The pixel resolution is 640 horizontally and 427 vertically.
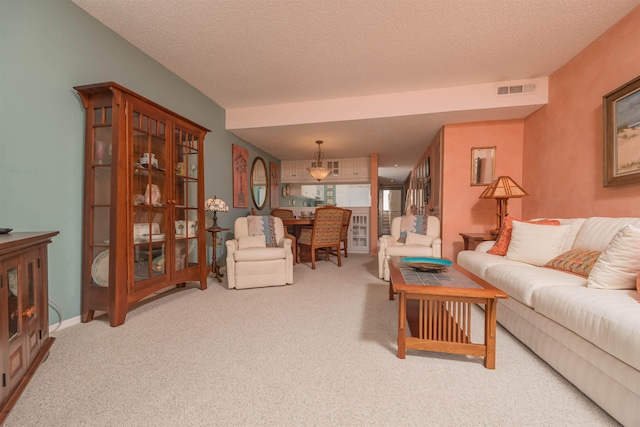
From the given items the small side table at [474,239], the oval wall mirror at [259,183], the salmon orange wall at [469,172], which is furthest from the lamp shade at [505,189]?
the oval wall mirror at [259,183]

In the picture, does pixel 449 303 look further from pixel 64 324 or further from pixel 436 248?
pixel 64 324

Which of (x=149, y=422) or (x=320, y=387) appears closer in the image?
(x=149, y=422)

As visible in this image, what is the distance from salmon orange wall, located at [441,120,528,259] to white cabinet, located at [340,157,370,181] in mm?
2332

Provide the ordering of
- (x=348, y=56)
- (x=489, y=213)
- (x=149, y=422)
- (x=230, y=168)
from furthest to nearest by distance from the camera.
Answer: (x=230, y=168)
(x=489, y=213)
(x=348, y=56)
(x=149, y=422)

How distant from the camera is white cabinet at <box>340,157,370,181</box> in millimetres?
6156

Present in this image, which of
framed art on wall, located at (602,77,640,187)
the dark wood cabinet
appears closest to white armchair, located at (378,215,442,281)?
framed art on wall, located at (602,77,640,187)

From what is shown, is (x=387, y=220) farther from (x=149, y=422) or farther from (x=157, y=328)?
(x=149, y=422)

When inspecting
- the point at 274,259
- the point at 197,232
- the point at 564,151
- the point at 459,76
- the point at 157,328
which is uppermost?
the point at 459,76

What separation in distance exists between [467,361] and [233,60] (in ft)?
10.7

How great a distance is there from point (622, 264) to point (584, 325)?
1.77ft

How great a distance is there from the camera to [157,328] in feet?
6.42

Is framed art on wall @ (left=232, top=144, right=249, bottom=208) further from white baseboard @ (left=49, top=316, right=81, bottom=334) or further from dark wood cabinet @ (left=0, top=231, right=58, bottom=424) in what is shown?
dark wood cabinet @ (left=0, top=231, right=58, bottom=424)

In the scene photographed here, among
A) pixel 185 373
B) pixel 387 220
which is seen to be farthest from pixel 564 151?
pixel 387 220

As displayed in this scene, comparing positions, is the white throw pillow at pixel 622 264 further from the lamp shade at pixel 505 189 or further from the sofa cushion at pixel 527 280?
the lamp shade at pixel 505 189
